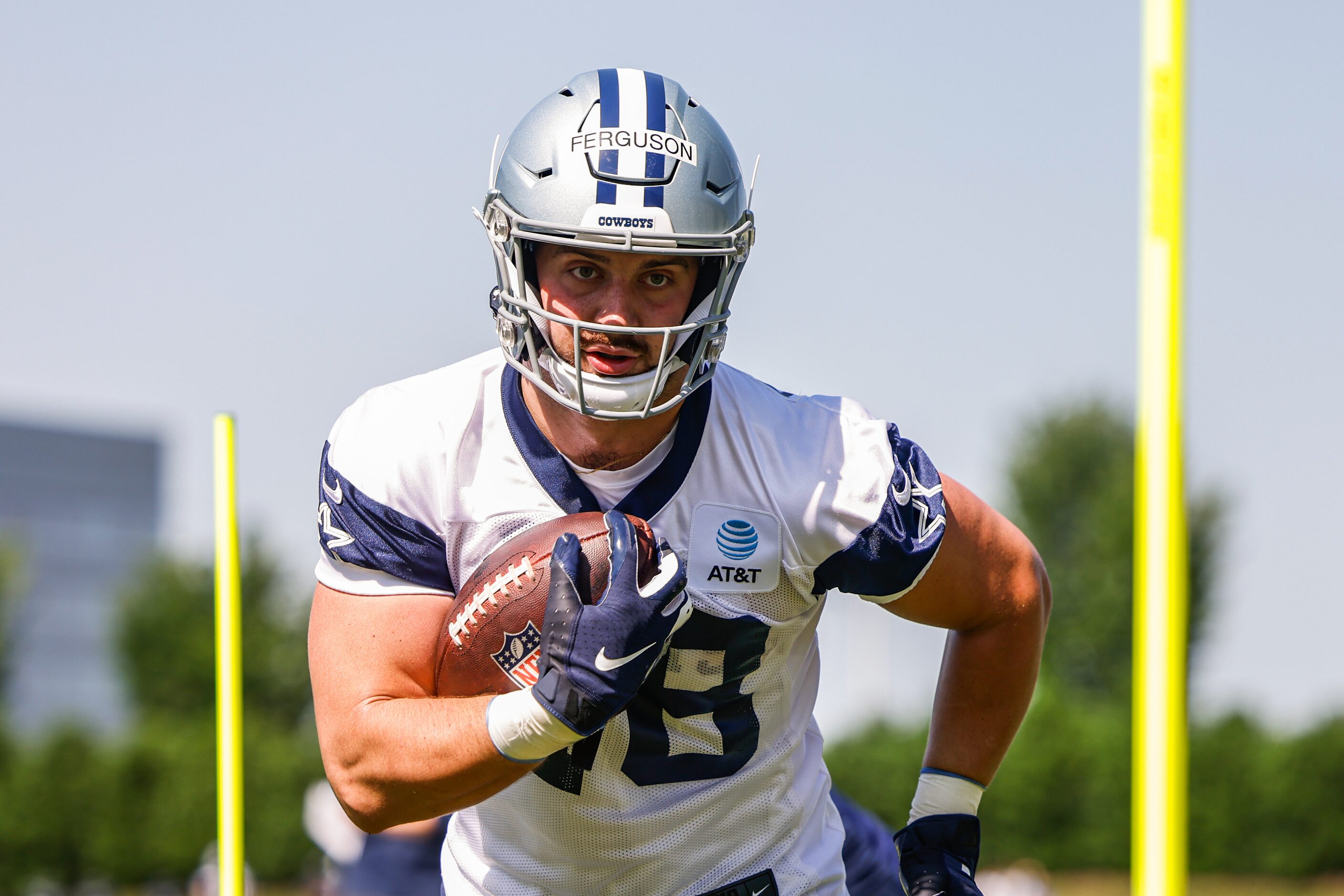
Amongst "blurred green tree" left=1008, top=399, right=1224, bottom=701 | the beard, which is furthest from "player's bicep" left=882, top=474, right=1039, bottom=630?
"blurred green tree" left=1008, top=399, right=1224, bottom=701

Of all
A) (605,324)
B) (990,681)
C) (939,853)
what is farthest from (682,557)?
(939,853)

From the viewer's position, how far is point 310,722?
29500 mm

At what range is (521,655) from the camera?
2.85 meters

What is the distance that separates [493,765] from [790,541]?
749 mm

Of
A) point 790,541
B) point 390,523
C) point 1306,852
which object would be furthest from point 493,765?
point 1306,852

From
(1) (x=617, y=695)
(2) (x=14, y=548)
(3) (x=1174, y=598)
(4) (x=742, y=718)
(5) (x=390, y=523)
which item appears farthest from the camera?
(2) (x=14, y=548)

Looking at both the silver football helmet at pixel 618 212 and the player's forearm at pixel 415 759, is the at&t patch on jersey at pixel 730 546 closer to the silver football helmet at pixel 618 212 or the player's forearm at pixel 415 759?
the silver football helmet at pixel 618 212

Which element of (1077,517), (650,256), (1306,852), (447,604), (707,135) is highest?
(707,135)

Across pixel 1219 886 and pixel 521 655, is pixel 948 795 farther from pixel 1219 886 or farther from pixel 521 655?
pixel 1219 886

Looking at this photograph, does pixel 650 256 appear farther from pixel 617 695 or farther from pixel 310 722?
pixel 310 722

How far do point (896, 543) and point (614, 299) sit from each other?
2.37ft

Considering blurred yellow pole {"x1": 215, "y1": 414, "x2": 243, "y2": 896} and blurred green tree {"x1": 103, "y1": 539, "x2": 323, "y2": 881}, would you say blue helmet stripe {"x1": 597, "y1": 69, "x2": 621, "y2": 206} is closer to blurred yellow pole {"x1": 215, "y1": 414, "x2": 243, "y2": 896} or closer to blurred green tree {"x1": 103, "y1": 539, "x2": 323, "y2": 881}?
blurred yellow pole {"x1": 215, "y1": 414, "x2": 243, "y2": 896}

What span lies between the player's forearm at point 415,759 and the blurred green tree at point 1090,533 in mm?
27951

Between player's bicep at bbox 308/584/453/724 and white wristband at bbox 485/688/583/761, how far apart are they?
0.82 ft
